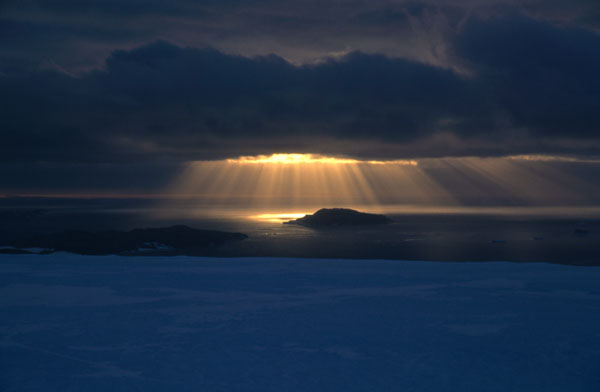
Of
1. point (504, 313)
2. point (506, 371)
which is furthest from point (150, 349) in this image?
point (504, 313)

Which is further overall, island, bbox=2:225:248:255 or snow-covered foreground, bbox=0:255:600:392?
island, bbox=2:225:248:255

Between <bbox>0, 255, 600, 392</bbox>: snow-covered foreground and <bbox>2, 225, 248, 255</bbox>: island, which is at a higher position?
<bbox>0, 255, 600, 392</bbox>: snow-covered foreground

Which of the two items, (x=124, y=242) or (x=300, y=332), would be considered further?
(x=124, y=242)

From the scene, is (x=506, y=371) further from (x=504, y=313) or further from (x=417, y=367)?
(x=504, y=313)

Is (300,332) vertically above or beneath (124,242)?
above

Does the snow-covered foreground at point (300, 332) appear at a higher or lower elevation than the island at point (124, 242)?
higher
